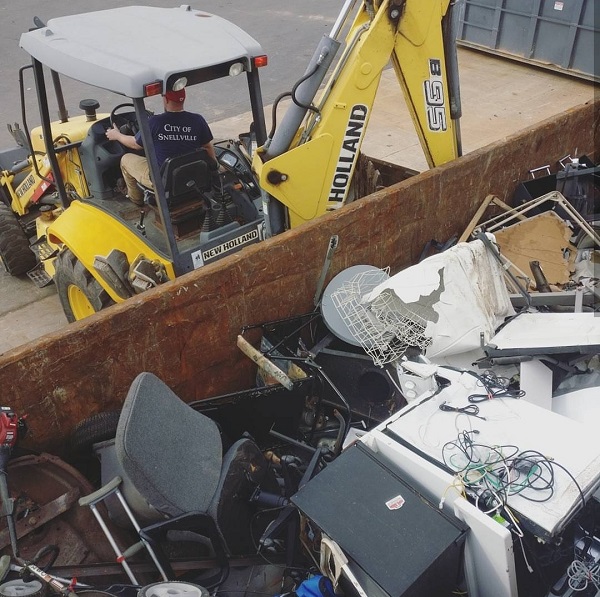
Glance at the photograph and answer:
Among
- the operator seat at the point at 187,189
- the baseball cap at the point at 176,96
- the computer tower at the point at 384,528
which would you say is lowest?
the computer tower at the point at 384,528

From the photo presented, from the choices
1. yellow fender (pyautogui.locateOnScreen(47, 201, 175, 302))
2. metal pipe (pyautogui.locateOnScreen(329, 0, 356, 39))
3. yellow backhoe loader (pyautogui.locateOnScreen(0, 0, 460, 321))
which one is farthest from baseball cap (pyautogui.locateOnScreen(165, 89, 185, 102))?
metal pipe (pyautogui.locateOnScreen(329, 0, 356, 39))

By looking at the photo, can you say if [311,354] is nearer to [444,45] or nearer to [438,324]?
[438,324]

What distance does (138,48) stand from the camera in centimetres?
346

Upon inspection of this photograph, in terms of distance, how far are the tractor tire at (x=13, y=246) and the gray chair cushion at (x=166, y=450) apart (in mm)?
2987

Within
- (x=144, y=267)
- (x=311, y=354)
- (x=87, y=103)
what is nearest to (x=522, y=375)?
(x=311, y=354)

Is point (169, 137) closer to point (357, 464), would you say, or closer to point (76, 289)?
point (76, 289)

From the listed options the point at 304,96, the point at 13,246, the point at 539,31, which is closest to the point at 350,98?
the point at 304,96

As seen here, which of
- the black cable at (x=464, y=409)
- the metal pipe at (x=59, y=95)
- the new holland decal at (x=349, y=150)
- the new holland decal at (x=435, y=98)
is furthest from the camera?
the metal pipe at (x=59, y=95)

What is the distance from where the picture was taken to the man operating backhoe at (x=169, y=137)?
3.68 m

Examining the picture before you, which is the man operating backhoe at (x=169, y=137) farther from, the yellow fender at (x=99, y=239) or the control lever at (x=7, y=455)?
the control lever at (x=7, y=455)

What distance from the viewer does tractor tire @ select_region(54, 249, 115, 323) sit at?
156 inches

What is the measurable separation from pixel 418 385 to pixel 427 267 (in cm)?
84

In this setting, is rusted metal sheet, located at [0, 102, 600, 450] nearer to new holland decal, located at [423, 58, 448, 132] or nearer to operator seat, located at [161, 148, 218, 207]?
new holland decal, located at [423, 58, 448, 132]

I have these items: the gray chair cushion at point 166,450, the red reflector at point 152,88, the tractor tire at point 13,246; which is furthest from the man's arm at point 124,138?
the gray chair cushion at point 166,450
